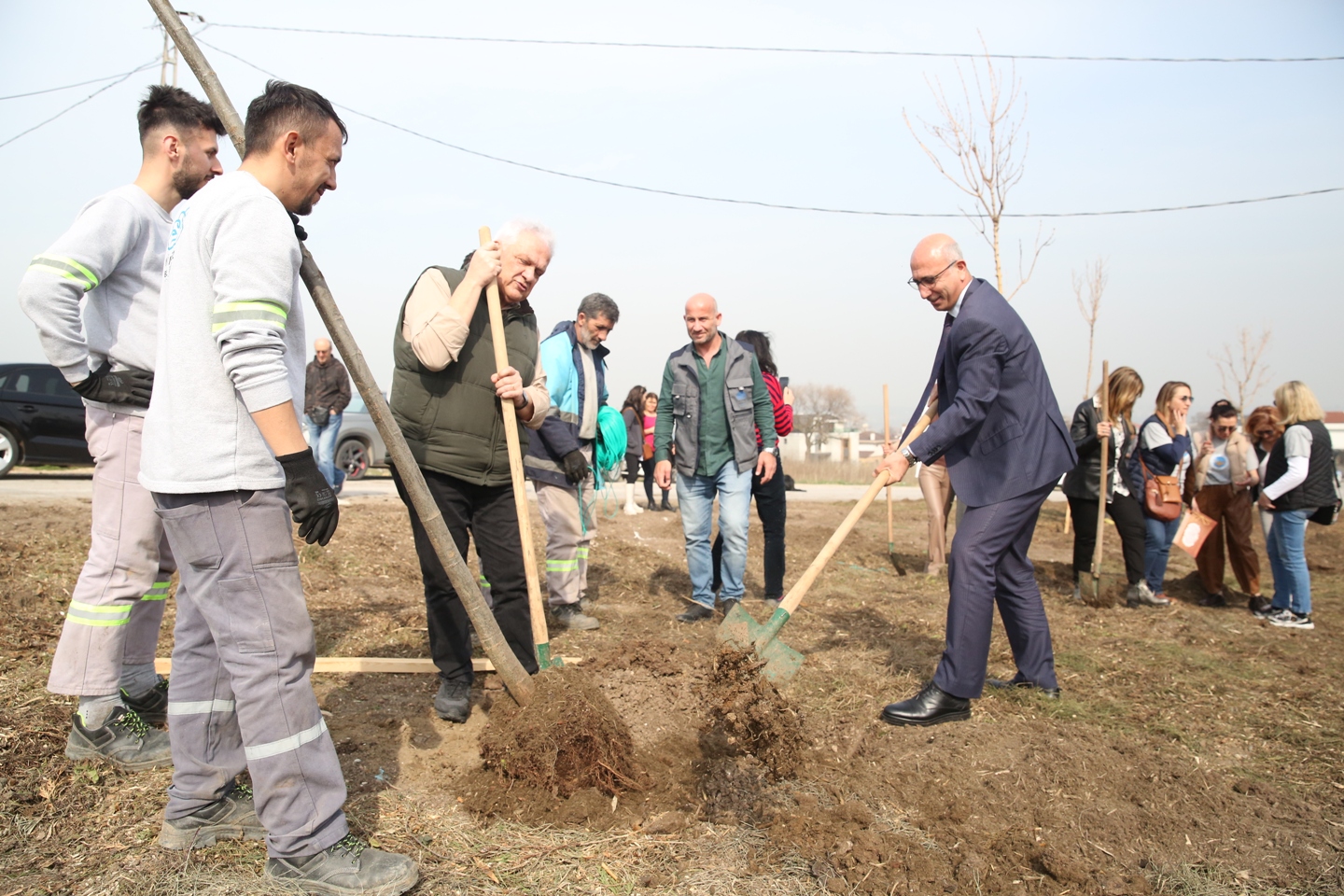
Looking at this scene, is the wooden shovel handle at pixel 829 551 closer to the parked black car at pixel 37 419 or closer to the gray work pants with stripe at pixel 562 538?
the gray work pants with stripe at pixel 562 538

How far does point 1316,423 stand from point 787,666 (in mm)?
5458

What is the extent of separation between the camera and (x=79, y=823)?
2.67 m

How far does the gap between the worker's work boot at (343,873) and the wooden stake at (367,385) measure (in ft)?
2.53

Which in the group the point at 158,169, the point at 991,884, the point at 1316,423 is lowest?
the point at 991,884

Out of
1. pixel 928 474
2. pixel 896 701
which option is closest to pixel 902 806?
pixel 896 701

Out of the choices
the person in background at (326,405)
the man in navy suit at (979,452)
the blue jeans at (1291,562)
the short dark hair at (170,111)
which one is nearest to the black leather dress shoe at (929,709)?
the man in navy suit at (979,452)

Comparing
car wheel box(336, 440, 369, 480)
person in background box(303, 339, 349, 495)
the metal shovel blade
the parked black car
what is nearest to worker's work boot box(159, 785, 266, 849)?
the metal shovel blade

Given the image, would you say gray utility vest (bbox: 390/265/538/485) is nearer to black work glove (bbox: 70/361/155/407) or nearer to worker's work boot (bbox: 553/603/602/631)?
black work glove (bbox: 70/361/155/407)

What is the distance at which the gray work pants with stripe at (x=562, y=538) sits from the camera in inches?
212

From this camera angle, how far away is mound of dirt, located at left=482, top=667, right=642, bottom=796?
291cm

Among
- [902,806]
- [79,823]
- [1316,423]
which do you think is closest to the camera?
[79,823]

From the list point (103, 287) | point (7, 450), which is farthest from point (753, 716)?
point (7, 450)

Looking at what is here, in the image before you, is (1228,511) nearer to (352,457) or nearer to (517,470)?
(517,470)

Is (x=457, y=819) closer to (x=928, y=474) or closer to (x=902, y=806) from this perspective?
(x=902, y=806)
